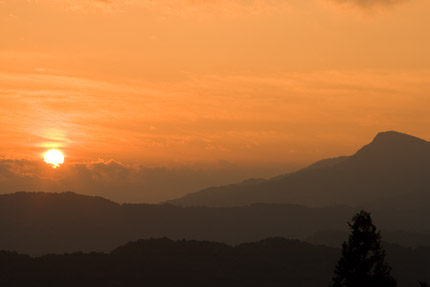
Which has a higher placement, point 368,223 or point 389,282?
point 368,223

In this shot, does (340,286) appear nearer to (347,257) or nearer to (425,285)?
(347,257)

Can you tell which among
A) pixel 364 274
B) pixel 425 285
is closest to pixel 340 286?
pixel 364 274

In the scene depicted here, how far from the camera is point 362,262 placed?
68.7 m

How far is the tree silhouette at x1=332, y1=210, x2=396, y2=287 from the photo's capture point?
6806cm

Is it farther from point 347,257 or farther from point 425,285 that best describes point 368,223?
point 425,285

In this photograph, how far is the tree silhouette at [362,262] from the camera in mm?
68062

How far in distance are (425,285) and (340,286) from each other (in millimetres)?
9776

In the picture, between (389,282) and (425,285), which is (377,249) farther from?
(425,285)

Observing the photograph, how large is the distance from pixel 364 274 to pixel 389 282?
2362 mm

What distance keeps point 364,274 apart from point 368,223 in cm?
477

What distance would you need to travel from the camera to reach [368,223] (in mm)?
69750

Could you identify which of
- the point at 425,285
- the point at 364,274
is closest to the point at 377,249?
the point at 364,274

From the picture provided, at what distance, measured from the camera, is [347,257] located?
6894 centimetres

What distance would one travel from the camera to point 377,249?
→ 6838 cm
